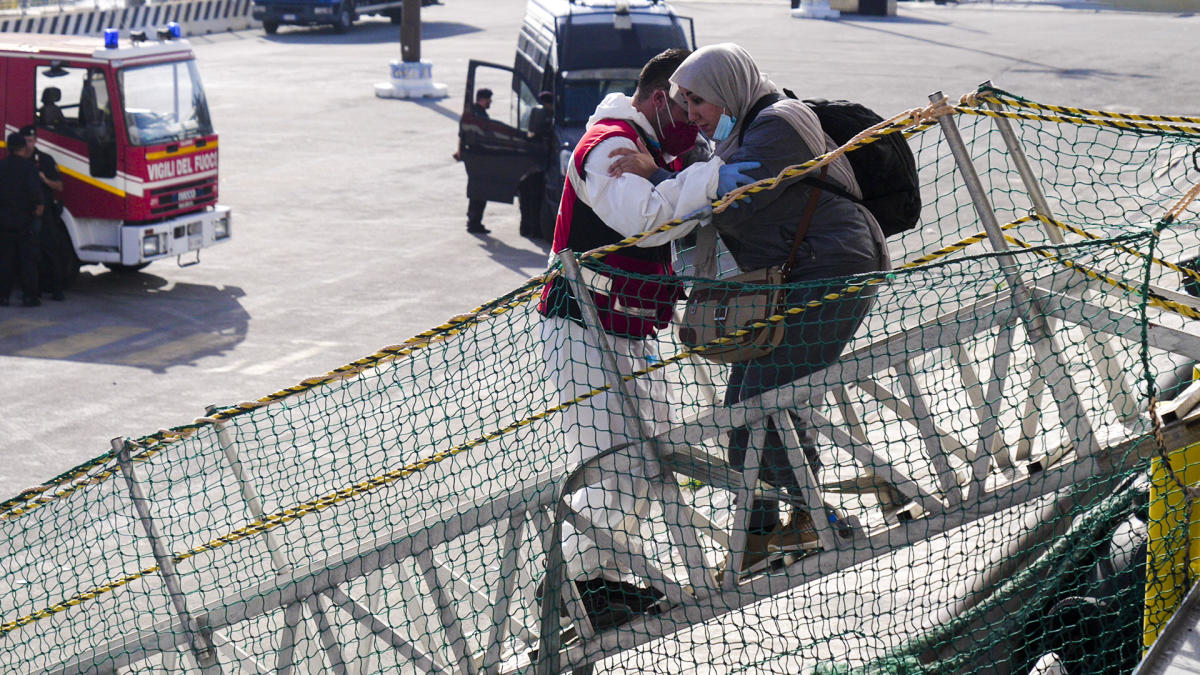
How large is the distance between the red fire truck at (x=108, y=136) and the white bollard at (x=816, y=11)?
2811 cm

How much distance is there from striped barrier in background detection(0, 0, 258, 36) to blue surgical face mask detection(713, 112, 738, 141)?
28.0 m

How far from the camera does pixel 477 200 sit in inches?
597

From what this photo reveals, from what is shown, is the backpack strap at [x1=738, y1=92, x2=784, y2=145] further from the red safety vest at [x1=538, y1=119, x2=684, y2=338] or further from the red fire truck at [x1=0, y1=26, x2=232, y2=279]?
the red fire truck at [x1=0, y1=26, x2=232, y2=279]

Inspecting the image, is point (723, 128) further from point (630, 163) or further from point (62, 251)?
point (62, 251)

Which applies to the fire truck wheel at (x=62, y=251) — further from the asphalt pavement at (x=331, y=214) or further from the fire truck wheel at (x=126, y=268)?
the fire truck wheel at (x=126, y=268)

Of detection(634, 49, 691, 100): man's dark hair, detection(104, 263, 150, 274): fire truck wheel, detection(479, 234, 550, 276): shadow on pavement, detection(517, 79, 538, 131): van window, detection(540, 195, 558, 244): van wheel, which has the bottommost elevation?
detection(104, 263, 150, 274): fire truck wheel

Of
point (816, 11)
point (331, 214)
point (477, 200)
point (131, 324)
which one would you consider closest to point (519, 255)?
point (477, 200)

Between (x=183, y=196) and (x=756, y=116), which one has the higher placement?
(x=756, y=116)

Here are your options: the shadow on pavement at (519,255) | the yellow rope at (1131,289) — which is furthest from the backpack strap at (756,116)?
the shadow on pavement at (519,255)

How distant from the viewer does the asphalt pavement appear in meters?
10.6

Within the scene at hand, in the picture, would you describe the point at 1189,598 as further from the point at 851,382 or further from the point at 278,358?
the point at 278,358

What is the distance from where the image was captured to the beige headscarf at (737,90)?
4.04 metres

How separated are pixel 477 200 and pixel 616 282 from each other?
1092cm

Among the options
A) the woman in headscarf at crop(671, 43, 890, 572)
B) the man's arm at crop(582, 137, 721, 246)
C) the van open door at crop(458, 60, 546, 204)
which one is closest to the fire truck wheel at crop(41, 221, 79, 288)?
the van open door at crop(458, 60, 546, 204)
